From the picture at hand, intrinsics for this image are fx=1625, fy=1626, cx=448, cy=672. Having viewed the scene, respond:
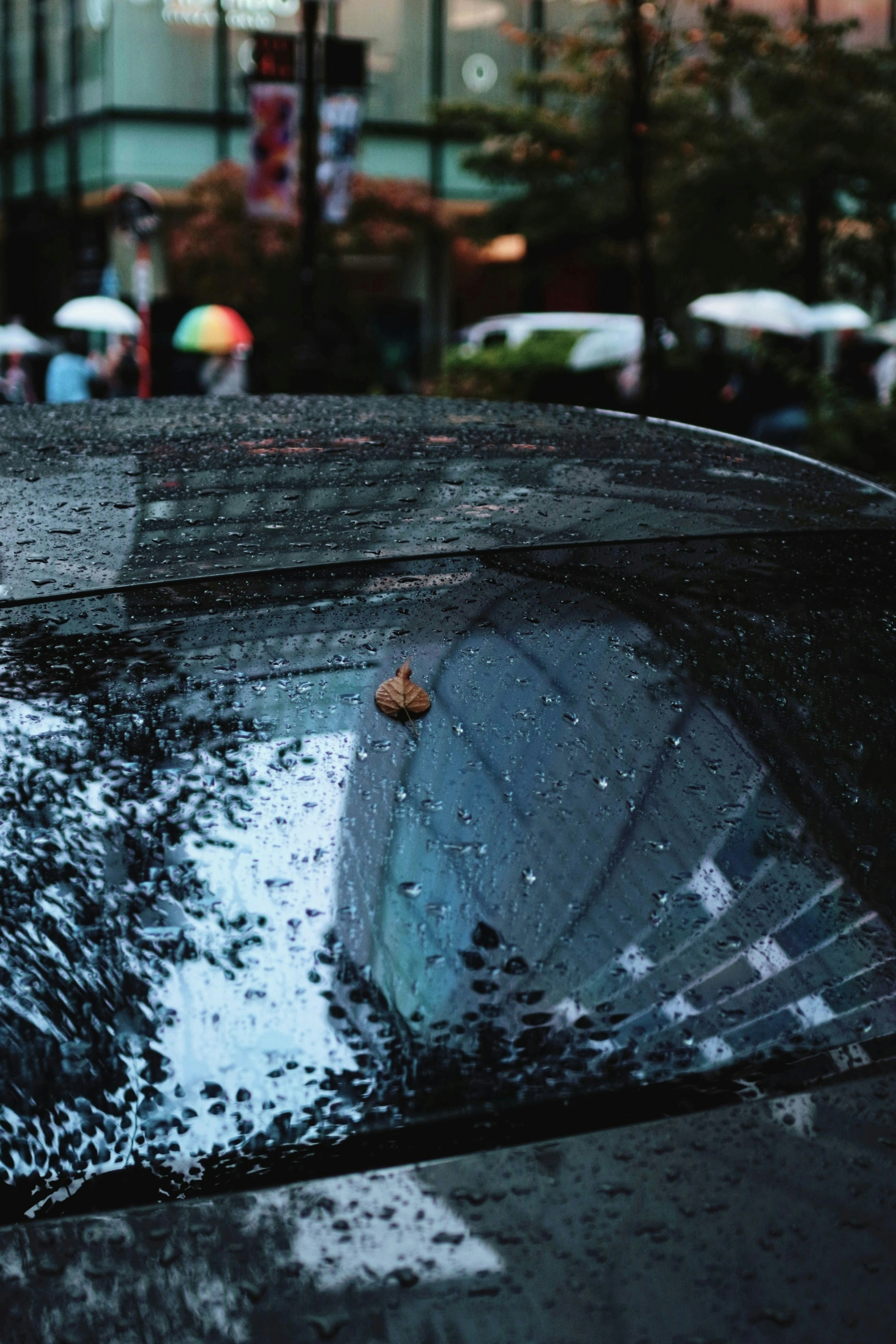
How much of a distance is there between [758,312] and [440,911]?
17.6 meters

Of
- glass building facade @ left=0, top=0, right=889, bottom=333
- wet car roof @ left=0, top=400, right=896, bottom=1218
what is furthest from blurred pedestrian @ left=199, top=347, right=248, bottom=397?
wet car roof @ left=0, top=400, right=896, bottom=1218

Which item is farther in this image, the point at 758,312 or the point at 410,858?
the point at 758,312

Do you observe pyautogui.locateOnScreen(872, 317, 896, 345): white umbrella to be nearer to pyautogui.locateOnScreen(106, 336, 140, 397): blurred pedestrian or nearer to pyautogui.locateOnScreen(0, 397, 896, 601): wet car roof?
pyautogui.locateOnScreen(106, 336, 140, 397): blurred pedestrian

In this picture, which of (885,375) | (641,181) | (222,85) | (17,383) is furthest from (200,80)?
(641,181)

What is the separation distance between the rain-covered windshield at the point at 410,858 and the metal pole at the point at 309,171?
13.2 meters

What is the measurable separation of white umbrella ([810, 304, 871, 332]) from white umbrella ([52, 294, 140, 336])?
8.56 metres

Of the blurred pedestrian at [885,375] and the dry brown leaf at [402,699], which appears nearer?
the dry brown leaf at [402,699]

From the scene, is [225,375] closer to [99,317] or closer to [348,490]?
[99,317]

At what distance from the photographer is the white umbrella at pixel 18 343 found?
2127 centimetres

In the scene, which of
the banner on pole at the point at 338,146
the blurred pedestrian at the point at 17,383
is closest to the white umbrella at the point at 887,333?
the banner on pole at the point at 338,146

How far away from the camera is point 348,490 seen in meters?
2.02

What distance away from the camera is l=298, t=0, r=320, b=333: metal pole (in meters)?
14.2

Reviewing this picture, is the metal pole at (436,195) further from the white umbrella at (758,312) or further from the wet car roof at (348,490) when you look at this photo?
the wet car roof at (348,490)

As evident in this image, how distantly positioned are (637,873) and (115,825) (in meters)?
0.50
